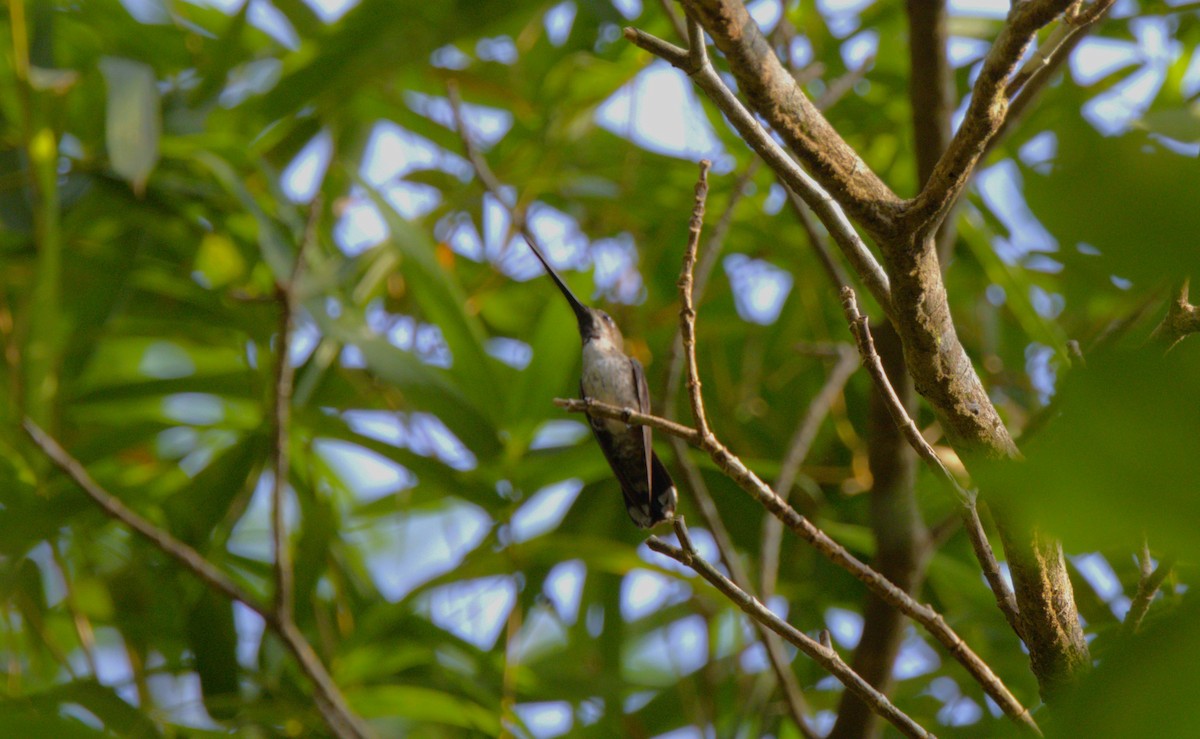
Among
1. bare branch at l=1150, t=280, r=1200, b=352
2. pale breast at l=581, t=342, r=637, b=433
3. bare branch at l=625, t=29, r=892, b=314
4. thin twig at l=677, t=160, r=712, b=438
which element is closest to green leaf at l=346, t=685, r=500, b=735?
pale breast at l=581, t=342, r=637, b=433

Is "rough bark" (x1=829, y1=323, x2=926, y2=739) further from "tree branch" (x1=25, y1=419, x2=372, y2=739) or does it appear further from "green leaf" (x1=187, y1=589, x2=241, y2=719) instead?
"green leaf" (x1=187, y1=589, x2=241, y2=719)

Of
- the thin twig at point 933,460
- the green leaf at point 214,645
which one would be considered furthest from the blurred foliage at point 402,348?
the thin twig at point 933,460

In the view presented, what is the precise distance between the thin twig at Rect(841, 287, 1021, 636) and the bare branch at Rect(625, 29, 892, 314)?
0.14ft

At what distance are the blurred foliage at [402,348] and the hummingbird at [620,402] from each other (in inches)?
2.3

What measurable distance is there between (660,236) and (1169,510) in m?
2.14

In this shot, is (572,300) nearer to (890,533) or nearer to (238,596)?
A: (890,533)

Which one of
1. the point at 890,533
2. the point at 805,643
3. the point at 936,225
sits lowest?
the point at 805,643

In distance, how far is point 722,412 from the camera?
2291mm

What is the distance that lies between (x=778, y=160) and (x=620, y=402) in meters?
1.34

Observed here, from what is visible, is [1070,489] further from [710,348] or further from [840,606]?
[710,348]

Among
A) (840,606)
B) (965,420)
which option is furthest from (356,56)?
(965,420)

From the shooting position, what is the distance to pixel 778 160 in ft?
2.66

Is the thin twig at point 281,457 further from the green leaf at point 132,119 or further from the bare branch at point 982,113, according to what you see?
the bare branch at point 982,113

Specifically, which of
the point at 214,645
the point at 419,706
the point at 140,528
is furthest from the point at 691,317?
the point at 214,645
